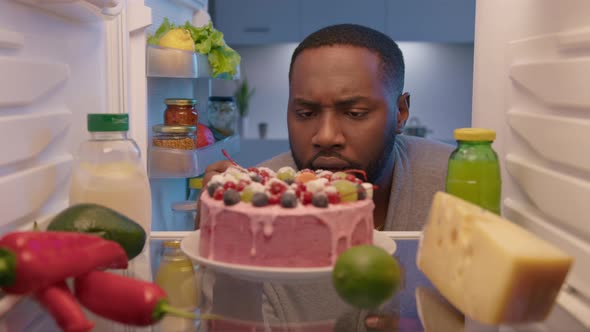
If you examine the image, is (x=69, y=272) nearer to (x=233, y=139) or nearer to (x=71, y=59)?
(x=71, y=59)

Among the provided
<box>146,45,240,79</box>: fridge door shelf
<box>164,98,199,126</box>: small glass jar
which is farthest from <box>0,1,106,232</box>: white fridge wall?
<box>164,98,199,126</box>: small glass jar

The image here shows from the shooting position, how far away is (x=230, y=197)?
85cm

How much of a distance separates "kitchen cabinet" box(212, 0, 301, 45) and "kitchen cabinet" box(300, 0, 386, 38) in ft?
0.19

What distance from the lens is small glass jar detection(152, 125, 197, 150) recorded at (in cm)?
Answer: 187

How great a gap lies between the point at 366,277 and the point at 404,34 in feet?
11.2

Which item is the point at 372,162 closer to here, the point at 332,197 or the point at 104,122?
the point at 332,197

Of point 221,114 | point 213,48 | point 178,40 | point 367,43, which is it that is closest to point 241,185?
point 367,43

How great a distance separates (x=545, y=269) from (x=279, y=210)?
36 centimetres

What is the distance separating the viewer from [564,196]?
809 mm

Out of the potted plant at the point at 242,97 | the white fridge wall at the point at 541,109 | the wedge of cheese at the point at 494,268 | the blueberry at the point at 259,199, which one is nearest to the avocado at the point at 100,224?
the blueberry at the point at 259,199

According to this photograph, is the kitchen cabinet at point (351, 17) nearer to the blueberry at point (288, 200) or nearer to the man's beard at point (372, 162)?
the man's beard at point (372, 162)

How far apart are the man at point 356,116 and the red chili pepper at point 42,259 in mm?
765

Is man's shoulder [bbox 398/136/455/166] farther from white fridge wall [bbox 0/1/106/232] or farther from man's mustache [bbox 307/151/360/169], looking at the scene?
white fridge wall [bbox 0/1/106/232]

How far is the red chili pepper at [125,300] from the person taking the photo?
2.06ft
